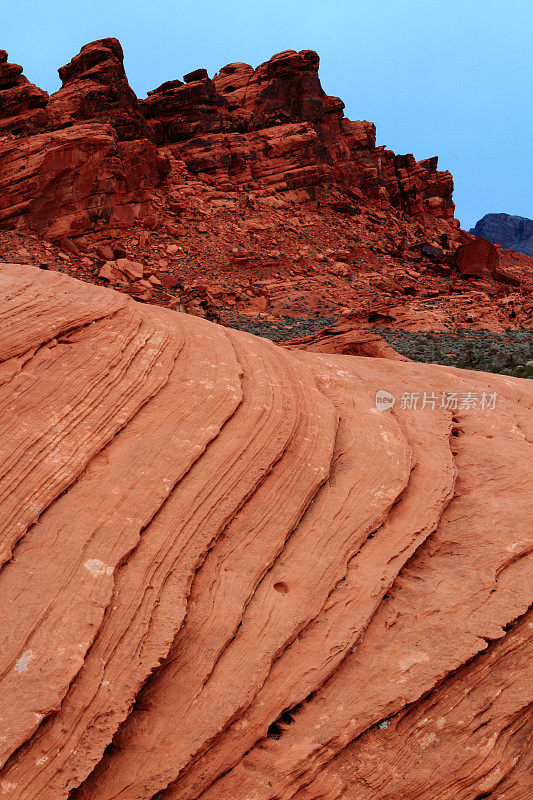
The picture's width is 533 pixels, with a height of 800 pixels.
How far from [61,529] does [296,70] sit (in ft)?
130

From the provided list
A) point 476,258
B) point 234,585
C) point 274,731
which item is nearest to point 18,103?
point 476,258

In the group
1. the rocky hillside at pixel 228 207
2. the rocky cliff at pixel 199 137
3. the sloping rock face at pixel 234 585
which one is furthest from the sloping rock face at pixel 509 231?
the sloping rock face at pixel 234 585

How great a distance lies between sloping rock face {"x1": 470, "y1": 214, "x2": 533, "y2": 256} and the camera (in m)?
76.4

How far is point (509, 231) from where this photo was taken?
78188 mm

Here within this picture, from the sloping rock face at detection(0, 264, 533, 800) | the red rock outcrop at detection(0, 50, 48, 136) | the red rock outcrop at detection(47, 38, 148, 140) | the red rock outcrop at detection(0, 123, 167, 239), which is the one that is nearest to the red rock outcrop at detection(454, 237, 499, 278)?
the red rock outcrop at detection(0, 123, 167, 239)

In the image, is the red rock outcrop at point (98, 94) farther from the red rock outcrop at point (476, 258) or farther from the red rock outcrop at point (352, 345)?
the red rock outcrop at point (352, 345)

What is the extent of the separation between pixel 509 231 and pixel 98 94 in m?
63.2

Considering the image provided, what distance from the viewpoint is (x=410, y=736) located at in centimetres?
323

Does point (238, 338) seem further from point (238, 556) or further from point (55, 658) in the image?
point (55, 658)

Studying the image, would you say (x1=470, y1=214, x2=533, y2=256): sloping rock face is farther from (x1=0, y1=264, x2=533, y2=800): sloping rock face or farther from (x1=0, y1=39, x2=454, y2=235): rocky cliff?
(x1=0, y1=264, x2=533, y2=800): sloping rock face

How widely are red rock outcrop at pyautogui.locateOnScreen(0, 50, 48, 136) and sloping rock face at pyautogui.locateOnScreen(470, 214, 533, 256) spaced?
200 ft

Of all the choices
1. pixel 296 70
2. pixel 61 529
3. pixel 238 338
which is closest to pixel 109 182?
pixel 296 70
